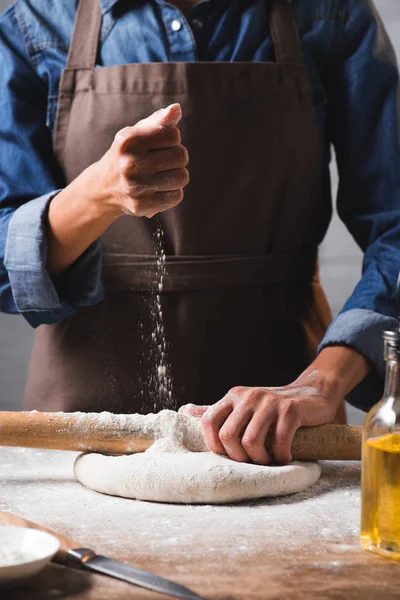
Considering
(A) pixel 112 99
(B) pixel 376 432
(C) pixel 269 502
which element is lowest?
(C) pixel 269 502

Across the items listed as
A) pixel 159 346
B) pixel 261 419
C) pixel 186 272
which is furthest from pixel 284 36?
pixel 261 419

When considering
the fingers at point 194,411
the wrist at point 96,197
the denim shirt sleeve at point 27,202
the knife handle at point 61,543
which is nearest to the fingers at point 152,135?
the wrist at point 96,197

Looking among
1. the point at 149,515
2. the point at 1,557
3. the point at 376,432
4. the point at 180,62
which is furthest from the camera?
the point at 180,62

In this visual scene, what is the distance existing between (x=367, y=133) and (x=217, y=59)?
0.28m

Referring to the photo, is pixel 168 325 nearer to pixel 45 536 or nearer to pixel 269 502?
pixel 269 502

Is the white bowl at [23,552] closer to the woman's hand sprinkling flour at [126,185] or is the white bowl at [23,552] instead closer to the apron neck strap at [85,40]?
the woman's hand sprinkling flour at [126,185]

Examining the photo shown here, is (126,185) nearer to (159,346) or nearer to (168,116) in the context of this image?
(168,116)

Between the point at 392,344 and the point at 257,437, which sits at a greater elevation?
the point at 392,344

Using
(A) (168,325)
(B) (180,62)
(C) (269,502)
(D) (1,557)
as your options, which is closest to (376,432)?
(C) (269,502)

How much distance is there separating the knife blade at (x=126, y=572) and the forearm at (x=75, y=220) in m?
0.54

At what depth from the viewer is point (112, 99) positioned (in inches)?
54.4

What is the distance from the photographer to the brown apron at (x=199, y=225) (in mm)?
1367

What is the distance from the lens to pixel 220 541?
2.89 ft

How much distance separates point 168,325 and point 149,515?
0.45m
